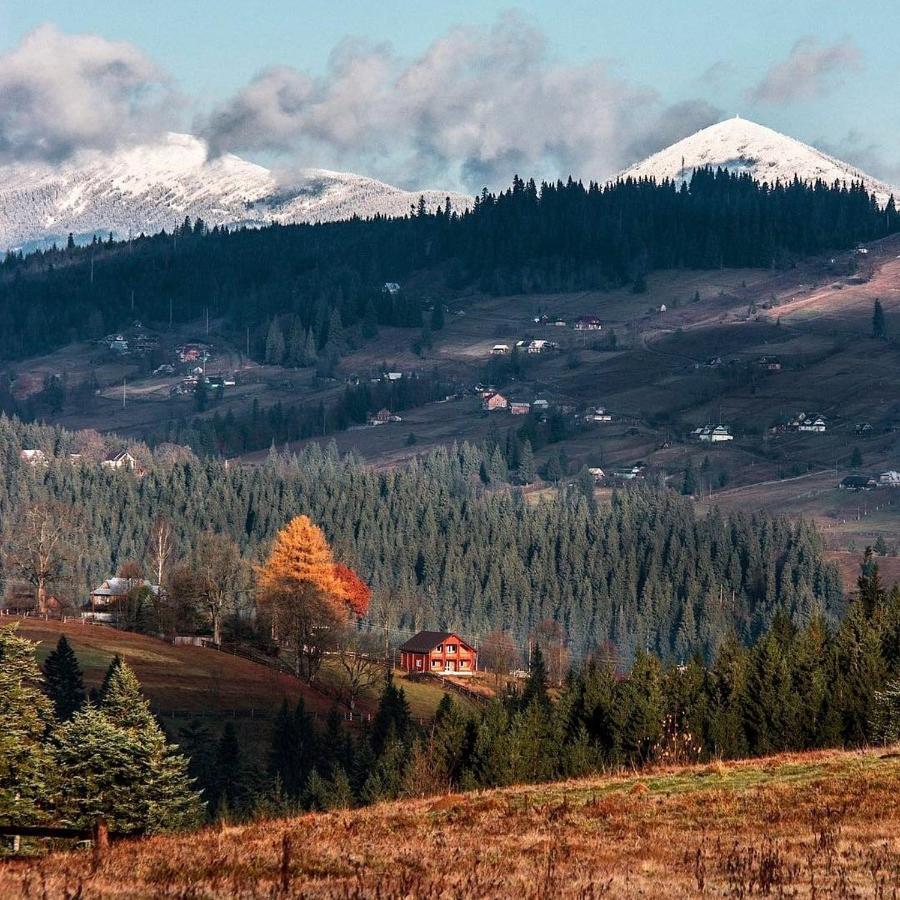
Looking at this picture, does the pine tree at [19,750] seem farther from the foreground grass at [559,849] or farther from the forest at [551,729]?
the foreground grass at [559,849]

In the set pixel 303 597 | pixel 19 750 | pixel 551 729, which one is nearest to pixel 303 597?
pixel 303 597

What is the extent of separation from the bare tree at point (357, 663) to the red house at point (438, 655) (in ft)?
11.7

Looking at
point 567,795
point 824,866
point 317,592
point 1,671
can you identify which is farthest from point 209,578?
point 824,866

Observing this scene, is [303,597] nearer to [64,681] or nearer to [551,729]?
[64,681]

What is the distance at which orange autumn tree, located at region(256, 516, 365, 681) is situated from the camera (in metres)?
142

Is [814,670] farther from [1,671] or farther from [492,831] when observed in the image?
[492,831]

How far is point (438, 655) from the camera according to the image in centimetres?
17038

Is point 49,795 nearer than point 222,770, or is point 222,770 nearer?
point 49,795

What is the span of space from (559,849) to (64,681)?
83.4 m

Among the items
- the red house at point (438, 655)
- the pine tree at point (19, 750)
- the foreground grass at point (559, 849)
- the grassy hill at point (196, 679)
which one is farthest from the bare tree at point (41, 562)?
the foreground grass at point (559, 849)

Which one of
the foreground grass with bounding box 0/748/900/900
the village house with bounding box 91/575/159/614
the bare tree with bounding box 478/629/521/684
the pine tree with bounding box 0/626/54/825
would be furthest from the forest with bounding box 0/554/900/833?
the village house with bounding box 91/575/159/614

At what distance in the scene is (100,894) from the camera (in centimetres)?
2489

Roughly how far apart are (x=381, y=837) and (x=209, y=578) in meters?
123

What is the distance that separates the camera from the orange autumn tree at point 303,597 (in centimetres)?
14238
